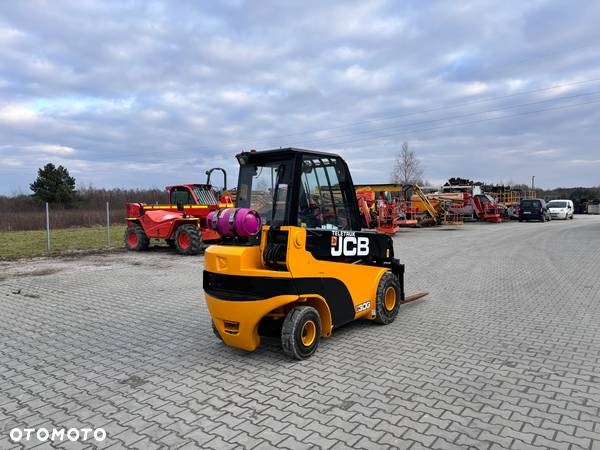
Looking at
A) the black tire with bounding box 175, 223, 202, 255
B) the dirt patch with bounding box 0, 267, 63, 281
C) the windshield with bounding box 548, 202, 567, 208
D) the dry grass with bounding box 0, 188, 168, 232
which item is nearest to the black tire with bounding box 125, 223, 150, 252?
the black tire with bounding box 175, 223, 202, 255

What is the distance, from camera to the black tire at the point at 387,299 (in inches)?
231

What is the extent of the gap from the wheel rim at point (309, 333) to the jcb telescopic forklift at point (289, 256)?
0.01 m

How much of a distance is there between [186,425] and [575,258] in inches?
485

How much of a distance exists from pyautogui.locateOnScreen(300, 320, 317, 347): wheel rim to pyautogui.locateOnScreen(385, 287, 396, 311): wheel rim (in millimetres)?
1666

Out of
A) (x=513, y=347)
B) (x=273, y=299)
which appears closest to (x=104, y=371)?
(x=273, y=299)

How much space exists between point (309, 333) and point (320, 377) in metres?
0.61

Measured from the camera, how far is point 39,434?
333 cm

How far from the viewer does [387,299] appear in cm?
618

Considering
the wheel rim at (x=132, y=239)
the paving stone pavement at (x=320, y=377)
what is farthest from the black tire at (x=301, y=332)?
the wheel rim at (x=132, y=239)

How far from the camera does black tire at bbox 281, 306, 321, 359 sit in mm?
4529

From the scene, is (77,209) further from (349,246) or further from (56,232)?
(349,246)

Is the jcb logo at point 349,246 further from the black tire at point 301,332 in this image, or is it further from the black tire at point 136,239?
the black tire at point 136,239

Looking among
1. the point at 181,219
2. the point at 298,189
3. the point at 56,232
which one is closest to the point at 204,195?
Result: the point at 181,219

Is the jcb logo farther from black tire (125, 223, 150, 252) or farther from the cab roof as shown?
black tire (125, 223, 150, 252)
